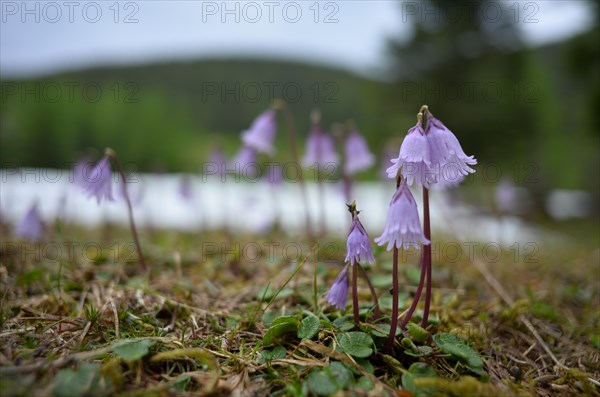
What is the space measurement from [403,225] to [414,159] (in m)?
0.20

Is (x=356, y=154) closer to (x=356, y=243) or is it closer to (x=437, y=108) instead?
(x=356, y=243)

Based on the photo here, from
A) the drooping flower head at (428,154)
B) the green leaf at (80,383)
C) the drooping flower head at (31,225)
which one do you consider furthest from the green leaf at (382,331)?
the drooping flower head at (31,225)

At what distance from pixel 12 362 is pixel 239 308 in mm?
874

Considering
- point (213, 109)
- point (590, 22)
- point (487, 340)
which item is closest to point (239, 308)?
point (487, 340)

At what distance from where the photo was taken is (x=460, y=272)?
2.63 m

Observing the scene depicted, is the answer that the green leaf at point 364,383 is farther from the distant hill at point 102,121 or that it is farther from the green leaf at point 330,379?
the distant hill at point 102,121

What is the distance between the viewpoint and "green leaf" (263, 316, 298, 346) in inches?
53.8

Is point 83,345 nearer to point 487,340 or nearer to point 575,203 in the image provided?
point 487,340

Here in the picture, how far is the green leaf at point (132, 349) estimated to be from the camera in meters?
1.16

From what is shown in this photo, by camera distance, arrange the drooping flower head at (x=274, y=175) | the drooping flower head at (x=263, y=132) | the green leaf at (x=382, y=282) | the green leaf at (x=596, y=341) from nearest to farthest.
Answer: the green leaf at (x=596, y=341) < the green leaf at (x=382, y=282) < the drooping flower head at (x=263, y=132) < the drooping flower head at (x=274, y=175)

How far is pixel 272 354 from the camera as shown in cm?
133

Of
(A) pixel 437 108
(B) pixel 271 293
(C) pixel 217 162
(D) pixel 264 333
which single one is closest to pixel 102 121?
(C) pixel 217 162

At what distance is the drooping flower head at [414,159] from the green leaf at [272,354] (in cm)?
67

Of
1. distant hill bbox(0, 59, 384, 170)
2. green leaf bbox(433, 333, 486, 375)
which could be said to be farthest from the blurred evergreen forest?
green leaf bbox(433, 333, 486, 375)
